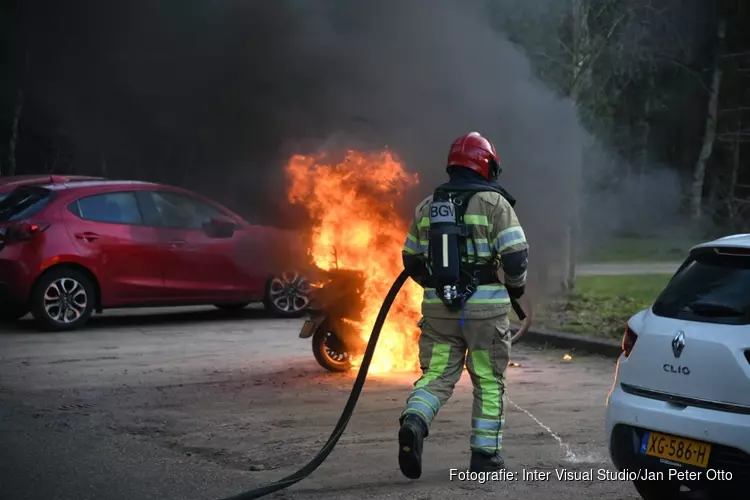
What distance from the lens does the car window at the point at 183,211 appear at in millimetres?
11352

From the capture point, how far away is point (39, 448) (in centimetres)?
581

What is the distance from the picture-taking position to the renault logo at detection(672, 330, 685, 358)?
427cm

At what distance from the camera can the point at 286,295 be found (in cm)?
1212

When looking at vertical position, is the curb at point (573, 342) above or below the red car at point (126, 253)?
below

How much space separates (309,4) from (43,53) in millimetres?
2659

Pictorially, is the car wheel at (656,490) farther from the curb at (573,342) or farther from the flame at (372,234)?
the curb at (573,342)

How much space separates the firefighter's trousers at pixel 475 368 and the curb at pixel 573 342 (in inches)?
160

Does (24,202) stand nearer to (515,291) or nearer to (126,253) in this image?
(126,253)

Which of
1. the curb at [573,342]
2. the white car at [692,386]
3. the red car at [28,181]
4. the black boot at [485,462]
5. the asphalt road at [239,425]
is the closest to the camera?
the white car at [692,386]

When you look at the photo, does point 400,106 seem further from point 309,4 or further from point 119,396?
point 119,396

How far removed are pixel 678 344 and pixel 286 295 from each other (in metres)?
8.22

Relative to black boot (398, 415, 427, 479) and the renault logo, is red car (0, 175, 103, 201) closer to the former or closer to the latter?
black boot (398, 415, 427, 479)

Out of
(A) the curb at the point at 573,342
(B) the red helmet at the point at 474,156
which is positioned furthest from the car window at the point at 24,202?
(B) the red helmet at the point at 474,156

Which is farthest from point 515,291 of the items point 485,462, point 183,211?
point 183,211
